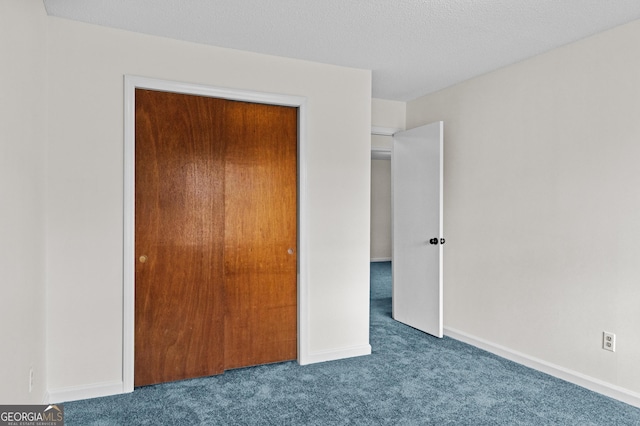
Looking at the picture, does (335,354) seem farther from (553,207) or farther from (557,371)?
(553,207)

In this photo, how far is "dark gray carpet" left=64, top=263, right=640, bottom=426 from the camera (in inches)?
95.0

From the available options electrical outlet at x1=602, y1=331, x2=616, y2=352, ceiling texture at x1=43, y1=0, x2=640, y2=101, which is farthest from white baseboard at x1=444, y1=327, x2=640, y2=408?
ceiling texture at x1=43, y1=0, x2=640, y2=101

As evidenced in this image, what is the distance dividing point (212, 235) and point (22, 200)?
4.16 feet

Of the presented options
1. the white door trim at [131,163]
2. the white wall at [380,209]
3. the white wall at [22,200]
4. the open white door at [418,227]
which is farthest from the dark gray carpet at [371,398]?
the white wall at [380,209]

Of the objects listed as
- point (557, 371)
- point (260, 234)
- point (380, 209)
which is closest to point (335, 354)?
point (260, 234)

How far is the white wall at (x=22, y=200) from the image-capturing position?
66.3 inches

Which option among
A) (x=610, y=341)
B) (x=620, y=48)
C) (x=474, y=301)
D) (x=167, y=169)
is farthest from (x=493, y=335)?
(x=167, y=169)

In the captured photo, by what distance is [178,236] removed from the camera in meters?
2.95

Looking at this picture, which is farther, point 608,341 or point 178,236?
point 178,236

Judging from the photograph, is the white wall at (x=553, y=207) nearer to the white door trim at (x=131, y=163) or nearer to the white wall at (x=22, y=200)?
the white door trim at (x=131, y=163)

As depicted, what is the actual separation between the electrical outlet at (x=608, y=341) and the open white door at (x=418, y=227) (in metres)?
1.33

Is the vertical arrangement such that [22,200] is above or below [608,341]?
above

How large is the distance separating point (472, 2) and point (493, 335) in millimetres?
2632

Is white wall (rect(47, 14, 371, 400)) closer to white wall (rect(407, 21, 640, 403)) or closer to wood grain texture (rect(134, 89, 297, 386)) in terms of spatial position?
wood grain texture (rect(134, 89, 297, 386))
